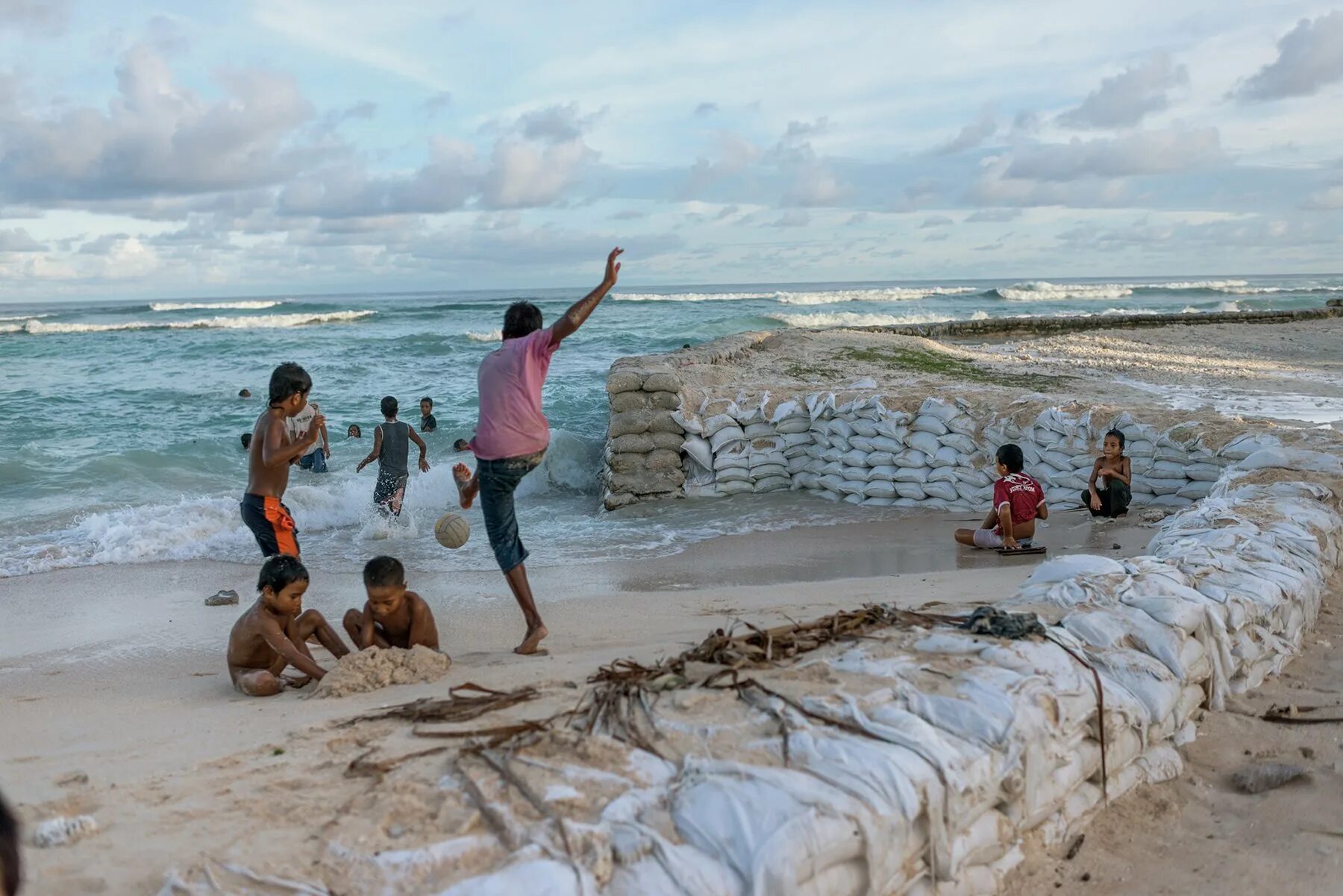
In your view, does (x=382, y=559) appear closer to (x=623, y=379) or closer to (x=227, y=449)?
(x=623, y=379)

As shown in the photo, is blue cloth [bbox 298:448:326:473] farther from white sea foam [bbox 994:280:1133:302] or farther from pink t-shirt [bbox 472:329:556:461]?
white sea foam [bbox 994:280:1133:302]

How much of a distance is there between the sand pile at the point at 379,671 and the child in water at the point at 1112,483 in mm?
4170

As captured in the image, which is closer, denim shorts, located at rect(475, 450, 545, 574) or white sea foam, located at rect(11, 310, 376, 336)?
denim shorts, located at rect(475, 450, 545, 574)

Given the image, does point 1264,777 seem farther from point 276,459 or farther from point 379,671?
point 276,459

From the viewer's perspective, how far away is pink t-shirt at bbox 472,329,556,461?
3820 millimetres

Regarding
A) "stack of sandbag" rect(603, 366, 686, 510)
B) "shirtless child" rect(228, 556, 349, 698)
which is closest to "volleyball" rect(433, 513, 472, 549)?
"shirtless child" rect(228, 556, 349, 698)

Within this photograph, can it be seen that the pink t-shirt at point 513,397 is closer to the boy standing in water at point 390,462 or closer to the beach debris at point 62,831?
the beach debris at point 62,831

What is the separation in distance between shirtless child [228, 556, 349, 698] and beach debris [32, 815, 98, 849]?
4.64ft

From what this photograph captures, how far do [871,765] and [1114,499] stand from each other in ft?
14.8

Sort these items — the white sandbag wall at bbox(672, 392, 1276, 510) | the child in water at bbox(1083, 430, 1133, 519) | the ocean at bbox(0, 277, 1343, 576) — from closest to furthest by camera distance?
the child in water at bbox(1083, 430, 1133, 519) → the white sandbag wall at bbox(672, 392, 1276, 510) → the ocean at bbox(0, 277, 1343, 576)

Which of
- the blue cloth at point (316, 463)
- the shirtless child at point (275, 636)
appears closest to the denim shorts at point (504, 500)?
the shirtless child at point (275, 636)

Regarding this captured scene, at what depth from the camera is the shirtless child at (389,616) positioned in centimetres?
358

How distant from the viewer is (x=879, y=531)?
662 cm

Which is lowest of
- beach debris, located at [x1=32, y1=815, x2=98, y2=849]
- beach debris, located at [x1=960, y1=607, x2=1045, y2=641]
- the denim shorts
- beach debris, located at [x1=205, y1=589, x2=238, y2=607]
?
beach debris, located at [x1=205, y1=589, x2=238, y2=607]
